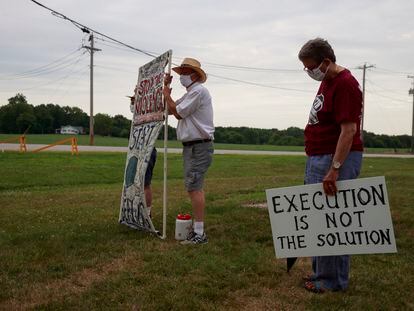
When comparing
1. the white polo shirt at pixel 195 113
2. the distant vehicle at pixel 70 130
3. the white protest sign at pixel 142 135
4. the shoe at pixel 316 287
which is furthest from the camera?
the distant vehicle at pixel 70 130

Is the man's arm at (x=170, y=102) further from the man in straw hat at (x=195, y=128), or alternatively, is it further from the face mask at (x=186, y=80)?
the face mask at (x=186, y=80)

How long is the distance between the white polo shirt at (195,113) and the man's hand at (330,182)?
1.93 meters

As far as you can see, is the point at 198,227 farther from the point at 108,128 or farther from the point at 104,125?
the point at 104,125

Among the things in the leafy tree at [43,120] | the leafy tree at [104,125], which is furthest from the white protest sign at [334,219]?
the leafy tree at [43,120]

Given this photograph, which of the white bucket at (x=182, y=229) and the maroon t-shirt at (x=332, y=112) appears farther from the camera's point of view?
the white bucket at (x=182, y=229)

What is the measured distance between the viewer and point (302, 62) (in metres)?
3.68

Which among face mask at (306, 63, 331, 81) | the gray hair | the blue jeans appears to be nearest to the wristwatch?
the blue jeans

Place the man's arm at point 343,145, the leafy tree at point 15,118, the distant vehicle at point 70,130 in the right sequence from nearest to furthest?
the man's arm at point 343,145 < the leafy tree at point 15,118 < the distant vehicle at point 70,130

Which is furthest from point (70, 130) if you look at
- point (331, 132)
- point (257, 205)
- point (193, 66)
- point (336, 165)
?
point (336, 165)

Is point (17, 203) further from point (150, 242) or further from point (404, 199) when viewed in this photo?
point (404, 199)

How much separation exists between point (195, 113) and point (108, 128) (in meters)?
70.6

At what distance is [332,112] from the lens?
11.7 ft

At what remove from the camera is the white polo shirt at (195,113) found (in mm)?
5176

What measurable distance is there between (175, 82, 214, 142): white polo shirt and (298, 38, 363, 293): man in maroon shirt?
65.8 inches
